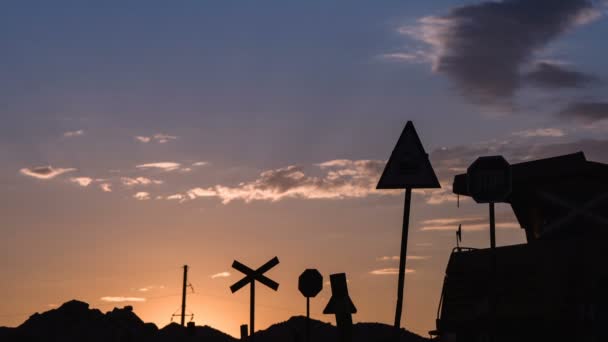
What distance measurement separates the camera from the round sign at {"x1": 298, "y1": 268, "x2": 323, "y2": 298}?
2289 centimetres

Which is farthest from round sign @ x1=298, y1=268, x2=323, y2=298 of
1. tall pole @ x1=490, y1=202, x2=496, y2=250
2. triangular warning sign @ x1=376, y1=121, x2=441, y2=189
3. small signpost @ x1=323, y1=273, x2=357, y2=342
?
tall pole @ x1=490, y1=202, x2=496, y2=250

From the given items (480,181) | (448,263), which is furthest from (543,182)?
(480,181)

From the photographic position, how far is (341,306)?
2127 cm

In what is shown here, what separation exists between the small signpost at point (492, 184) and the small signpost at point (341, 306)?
6375mm

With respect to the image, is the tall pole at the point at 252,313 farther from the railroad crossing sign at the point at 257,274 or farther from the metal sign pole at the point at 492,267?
the metal sign pole at the point at 492,267

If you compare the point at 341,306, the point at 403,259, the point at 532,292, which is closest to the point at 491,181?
the point at 403,259

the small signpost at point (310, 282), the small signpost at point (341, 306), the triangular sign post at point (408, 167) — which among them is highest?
the triangular sign post at point (408, 167)

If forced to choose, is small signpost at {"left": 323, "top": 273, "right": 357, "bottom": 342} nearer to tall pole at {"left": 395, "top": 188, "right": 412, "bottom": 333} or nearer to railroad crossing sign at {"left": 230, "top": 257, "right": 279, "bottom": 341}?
tall pole at {"left": 395, "top": 188, "right": 412, "bottom": 333}

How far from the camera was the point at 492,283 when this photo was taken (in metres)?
14.8

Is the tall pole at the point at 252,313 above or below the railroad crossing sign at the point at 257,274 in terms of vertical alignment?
below

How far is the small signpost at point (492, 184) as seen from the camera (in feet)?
48.7

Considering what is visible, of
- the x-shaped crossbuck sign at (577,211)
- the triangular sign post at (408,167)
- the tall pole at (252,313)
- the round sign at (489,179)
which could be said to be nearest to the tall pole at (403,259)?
the triangular sign post at (408,167)

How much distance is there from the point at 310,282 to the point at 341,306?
1.87m

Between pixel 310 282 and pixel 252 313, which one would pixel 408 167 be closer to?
pixel 310 282
